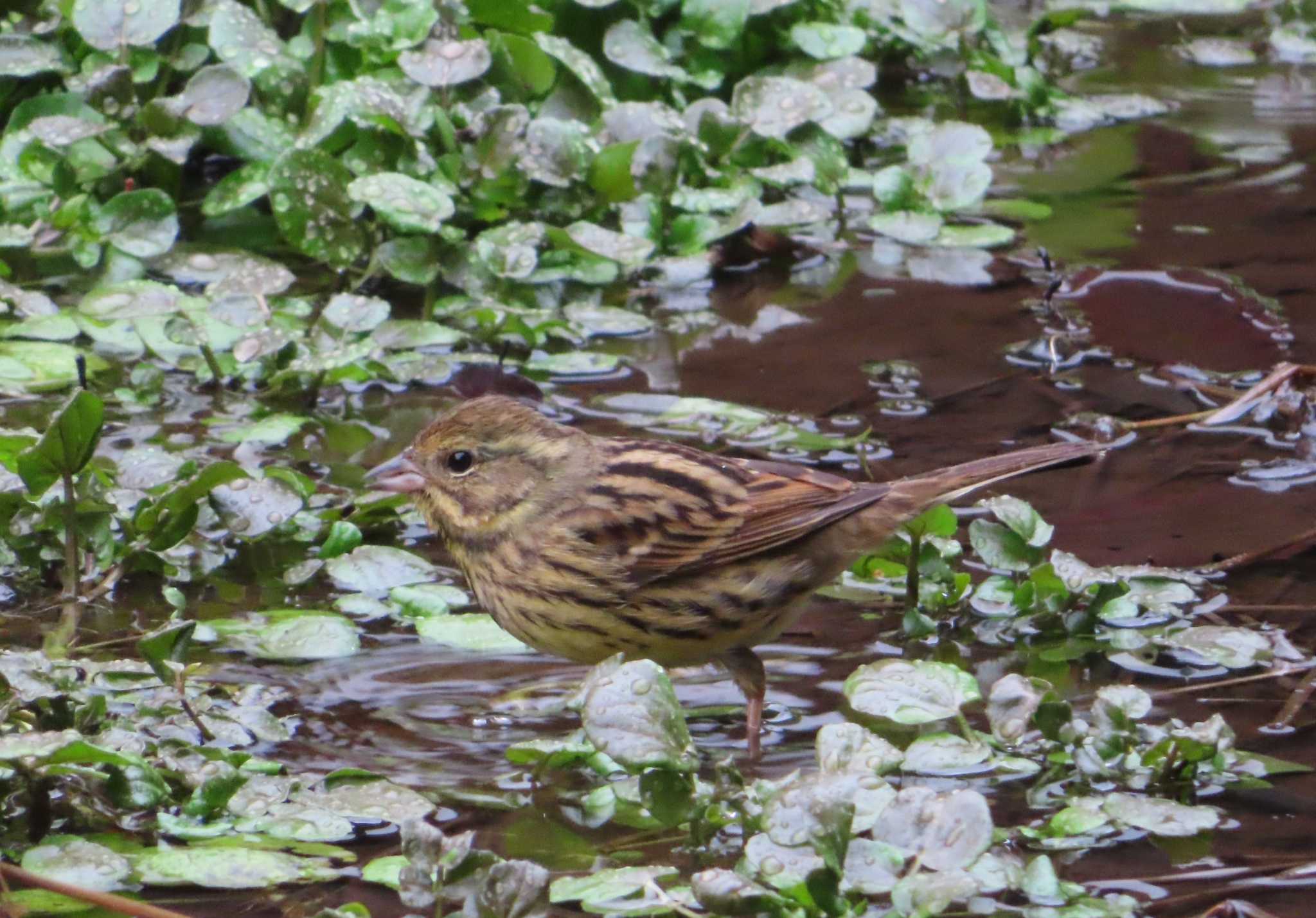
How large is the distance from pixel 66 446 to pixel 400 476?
993mm

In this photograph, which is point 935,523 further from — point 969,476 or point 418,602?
point 418,602

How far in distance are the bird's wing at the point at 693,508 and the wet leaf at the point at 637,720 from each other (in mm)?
1107

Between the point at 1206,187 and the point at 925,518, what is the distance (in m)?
4.12

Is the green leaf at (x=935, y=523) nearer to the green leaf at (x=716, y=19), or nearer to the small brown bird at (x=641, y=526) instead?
the small brown bird at (x=641, y=526)

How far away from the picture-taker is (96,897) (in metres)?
3.46

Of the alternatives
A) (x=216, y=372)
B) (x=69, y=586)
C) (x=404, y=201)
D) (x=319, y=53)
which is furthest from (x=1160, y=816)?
(x=319, y=53)

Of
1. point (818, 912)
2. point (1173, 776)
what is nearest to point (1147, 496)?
point (1173, 776)

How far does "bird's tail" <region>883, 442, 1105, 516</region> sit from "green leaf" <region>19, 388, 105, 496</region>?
207 cm

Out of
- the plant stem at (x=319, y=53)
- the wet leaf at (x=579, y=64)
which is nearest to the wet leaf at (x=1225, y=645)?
the wet leaf at (x=579, y=64)

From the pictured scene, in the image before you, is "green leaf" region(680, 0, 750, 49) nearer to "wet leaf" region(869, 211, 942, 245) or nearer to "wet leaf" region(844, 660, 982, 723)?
"wet leaf" region(869, 211, 942, 245)

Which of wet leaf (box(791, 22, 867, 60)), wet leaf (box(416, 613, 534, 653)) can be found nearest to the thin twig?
wet leaf (box(416, 613, 534, 653))

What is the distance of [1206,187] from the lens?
860 centimetres

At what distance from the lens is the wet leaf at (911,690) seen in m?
4.23

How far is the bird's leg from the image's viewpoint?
4664 mm
